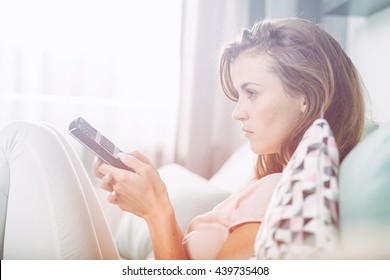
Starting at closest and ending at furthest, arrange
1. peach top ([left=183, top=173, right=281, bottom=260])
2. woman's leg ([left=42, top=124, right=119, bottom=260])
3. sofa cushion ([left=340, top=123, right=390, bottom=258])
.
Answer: sofa cushion ([left=340, top=123, right=390, bottom=258]), peach top ([left=183, top=173, right=281, bottom=260]), woman's leg ([left=42, top=124, right=119, bottom=260])

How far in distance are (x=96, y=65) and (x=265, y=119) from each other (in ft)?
1.24

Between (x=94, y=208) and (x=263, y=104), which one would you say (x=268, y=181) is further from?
(x=94, y=208)

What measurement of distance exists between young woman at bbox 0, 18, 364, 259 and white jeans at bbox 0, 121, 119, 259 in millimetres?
11

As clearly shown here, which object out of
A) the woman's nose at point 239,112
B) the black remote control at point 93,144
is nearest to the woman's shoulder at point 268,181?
the woman's nose at point 239,112

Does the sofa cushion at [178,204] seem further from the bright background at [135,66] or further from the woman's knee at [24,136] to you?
the woman's knee at [24,136]

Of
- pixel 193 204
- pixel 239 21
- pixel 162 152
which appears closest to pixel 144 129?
pixel 162 152

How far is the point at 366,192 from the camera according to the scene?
60cm

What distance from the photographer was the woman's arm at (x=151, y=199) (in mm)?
787

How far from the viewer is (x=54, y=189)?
0.79 m

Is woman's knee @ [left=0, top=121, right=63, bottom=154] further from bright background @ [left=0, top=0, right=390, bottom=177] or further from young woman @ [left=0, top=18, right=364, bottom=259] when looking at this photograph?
bright background @ [left=0, top=0, right=390, bottom=177]

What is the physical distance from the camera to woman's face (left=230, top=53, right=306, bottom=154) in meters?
0.77

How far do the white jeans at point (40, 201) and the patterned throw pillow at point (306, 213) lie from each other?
1.03 feet

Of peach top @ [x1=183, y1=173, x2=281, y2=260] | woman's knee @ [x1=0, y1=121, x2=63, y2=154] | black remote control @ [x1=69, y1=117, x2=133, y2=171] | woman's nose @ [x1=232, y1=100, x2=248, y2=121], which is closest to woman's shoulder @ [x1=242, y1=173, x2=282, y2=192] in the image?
peach top @ [x1=183, y1=173, x2=281, y2=260]
